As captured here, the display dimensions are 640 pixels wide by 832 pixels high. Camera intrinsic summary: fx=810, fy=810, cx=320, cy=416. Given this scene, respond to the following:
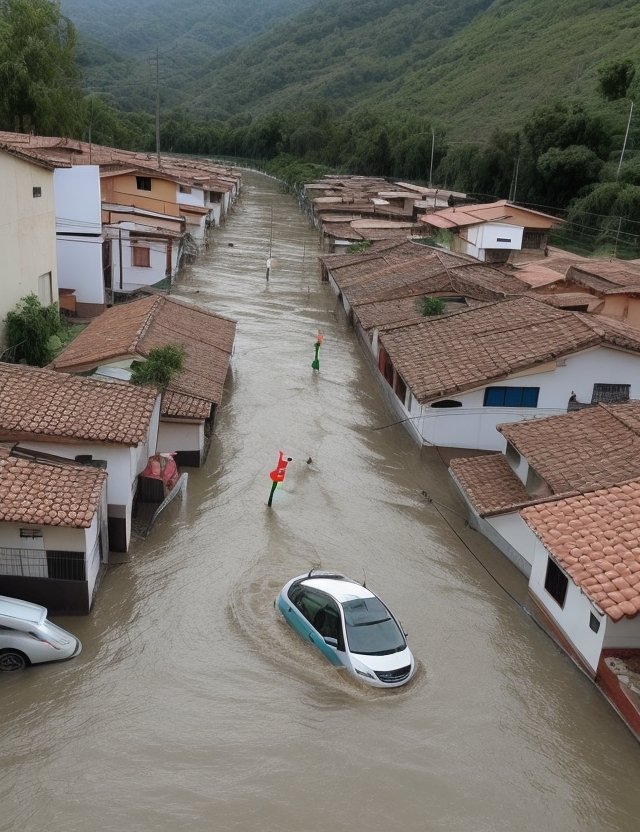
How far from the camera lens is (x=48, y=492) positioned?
544 inches

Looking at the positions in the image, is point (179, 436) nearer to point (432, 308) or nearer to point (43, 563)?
point (43, 563)

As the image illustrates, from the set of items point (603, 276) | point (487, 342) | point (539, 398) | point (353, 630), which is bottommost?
point (353, 630)

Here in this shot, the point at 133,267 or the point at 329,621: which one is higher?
the point at 133,267

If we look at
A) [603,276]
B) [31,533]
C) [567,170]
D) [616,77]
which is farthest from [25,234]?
[616,77]

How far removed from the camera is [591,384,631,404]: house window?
22281mm

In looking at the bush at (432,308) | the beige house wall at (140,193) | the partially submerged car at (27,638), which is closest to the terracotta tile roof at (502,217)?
the bush at (432,308)

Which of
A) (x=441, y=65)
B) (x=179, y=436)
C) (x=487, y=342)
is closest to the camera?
(x=179, y=436)

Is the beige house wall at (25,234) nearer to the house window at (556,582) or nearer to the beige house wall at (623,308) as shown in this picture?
the house window at (556,582)

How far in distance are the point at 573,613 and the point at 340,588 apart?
13.0 ft

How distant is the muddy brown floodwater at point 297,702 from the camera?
422 inches

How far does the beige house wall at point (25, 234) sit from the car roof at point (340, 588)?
14575 mm

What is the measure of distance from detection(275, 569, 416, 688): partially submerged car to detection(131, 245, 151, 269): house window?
83.4 feet

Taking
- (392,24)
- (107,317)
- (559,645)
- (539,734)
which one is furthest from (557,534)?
(392,24)

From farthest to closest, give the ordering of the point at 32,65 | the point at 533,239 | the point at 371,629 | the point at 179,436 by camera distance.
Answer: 1. the point at 32,65
2. the point at 533,239
3. the point at 179,436
4. the point at 371,629
